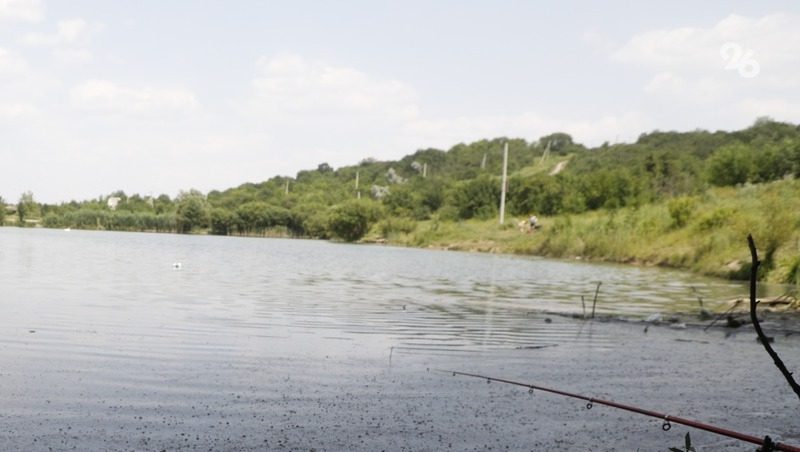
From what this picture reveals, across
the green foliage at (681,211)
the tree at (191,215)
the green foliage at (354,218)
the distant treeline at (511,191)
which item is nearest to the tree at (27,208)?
the distant treeline at (511,191)

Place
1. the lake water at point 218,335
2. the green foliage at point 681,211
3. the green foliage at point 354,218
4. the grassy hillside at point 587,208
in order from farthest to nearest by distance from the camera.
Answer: the green foliage at point 354,218 < the green foliage at point 681,211 < the grassy hillside at point 587,208 < the lake water at point 218,335

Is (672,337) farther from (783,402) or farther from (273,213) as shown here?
(273,213)

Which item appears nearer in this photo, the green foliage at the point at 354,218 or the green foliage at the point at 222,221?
the green foliage at the point at 354,218

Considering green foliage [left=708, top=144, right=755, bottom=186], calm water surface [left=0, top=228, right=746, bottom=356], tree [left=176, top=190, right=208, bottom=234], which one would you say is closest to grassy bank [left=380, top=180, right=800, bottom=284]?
calm water surface [left=0, top=228, right=746, bottom=356]

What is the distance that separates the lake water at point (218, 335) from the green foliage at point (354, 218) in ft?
268

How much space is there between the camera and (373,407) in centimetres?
867

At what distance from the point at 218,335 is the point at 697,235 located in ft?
134

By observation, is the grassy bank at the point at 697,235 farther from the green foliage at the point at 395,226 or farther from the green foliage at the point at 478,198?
the green foliage at the point at 478,198

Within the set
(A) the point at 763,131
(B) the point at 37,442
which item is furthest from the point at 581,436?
(A) the point at 763,131

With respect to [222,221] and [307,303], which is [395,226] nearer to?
[222,221]

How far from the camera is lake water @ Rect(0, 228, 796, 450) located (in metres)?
7.97

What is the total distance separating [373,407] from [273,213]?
135 metres

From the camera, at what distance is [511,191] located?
358 feet

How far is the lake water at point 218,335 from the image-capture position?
7.97m
